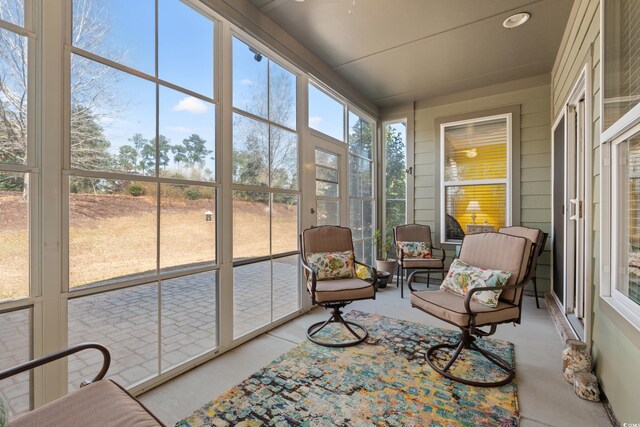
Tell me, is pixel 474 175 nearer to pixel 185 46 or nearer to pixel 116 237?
pixel 185 46

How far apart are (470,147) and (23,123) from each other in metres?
4.70

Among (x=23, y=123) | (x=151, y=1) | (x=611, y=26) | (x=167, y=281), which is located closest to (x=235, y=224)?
(x=167, y=281)

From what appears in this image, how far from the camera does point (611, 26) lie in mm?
1619

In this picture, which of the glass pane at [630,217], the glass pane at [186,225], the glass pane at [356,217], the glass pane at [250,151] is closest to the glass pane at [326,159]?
the glass pane at [356,217]

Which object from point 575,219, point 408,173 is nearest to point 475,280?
point 575,219

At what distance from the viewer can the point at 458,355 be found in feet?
7.15

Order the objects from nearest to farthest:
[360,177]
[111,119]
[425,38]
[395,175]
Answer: [111,119] < [425,38] < [360,177] < [395,175]

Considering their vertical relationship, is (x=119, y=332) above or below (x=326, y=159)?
below

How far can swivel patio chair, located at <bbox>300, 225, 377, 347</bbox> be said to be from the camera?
2430 millimetres

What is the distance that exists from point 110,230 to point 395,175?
4062mm

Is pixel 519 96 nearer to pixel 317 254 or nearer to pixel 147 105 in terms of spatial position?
pixel 317 254

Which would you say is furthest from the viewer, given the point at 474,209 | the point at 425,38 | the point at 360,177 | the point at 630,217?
the point at 360,177

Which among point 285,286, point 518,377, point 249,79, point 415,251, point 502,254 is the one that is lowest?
point 518,377

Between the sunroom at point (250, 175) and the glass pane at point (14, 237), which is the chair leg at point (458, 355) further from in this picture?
the glass pane at point (14, 237)
